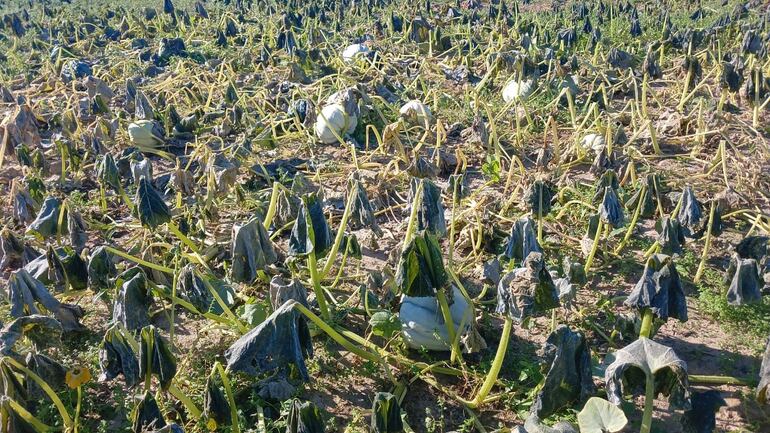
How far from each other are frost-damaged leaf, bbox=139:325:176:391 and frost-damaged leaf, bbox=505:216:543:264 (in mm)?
1524

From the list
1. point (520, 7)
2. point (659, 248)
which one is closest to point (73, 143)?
point (659, 248)

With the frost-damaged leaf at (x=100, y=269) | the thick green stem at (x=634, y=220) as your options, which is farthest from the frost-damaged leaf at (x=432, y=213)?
the frost-damaged leaf at (x=100, y=269)

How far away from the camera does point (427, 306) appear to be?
297cm

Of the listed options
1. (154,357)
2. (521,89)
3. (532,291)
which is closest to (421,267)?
(532,291)

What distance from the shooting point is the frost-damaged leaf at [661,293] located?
2.47 meters

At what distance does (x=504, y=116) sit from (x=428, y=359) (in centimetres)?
324

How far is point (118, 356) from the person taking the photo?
2445mm

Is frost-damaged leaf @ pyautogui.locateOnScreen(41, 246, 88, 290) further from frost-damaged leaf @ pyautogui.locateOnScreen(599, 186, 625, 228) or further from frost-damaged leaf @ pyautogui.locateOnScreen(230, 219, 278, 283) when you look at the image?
frost-damaged leaf @ pyautogui.locateOnScreen(599, 186, 625, 228)

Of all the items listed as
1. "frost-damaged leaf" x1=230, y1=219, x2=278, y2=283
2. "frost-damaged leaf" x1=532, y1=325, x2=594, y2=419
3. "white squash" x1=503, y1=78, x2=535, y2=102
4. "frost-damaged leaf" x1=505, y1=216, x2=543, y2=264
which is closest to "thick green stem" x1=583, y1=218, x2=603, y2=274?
"frost-damaged leaf" x1=505, y1=216, x2=543, y2=264

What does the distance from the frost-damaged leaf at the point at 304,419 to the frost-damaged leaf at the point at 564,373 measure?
730 millimetres

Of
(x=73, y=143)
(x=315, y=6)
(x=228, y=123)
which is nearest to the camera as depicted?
(x=73, y=143)

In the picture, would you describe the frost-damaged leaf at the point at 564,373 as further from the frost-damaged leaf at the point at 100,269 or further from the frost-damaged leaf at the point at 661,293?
the frost-damaged leaf at the point at 100,269

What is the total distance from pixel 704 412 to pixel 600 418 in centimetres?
49

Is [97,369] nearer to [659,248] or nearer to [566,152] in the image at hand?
[659,248]
